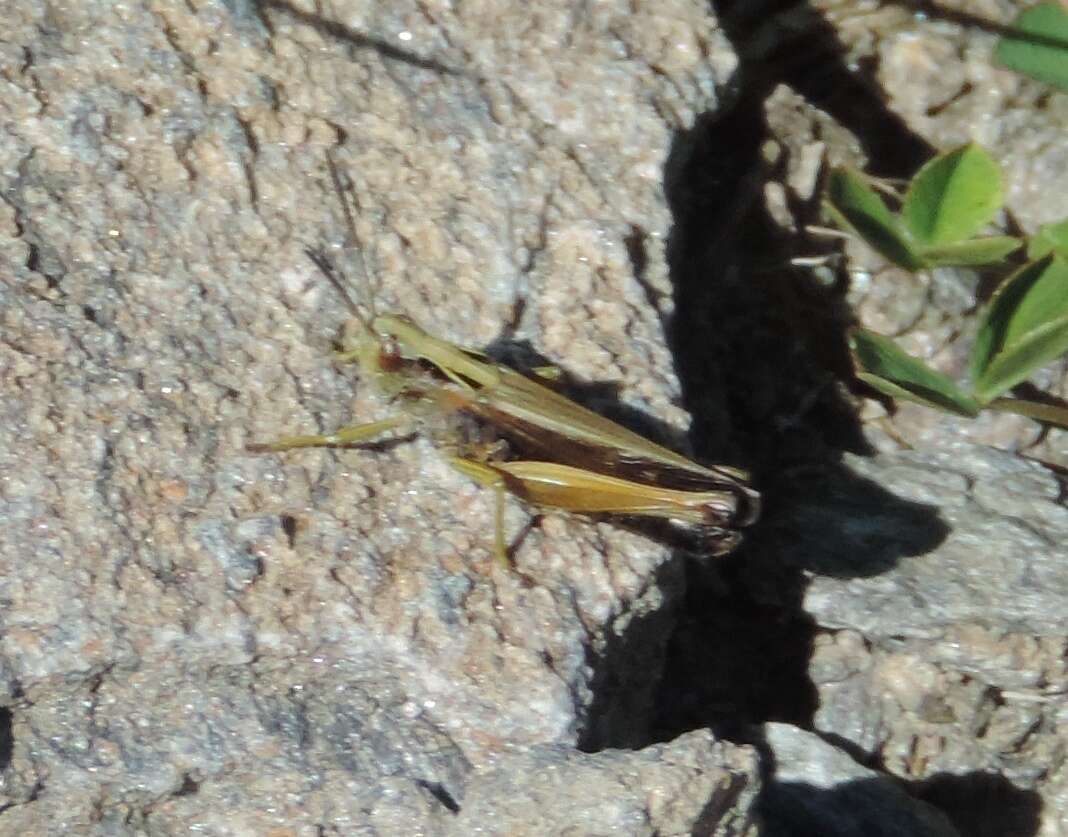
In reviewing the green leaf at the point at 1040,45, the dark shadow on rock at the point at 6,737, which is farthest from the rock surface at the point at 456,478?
the green leaf at the point at 1040,45

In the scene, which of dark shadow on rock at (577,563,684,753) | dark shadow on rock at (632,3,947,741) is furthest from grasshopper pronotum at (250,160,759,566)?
dark shadow on rock at (632,3,947,741)

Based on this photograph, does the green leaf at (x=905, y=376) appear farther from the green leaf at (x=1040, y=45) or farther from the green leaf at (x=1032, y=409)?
the green leaf at (x=1040, y=45)

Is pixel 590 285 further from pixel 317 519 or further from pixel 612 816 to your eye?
pixel 612 816

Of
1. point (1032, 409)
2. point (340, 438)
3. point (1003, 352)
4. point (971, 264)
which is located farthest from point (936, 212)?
point (340, 438)

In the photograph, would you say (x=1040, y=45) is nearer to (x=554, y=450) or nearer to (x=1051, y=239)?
(x=1051, y=239)

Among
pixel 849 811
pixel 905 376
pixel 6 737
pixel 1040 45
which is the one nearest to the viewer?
pixel 6 737
